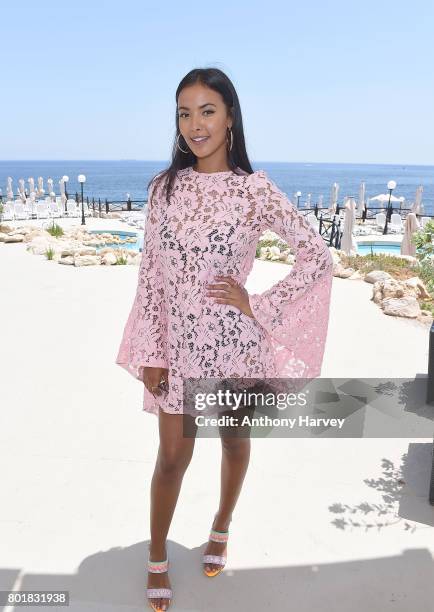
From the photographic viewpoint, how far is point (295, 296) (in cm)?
197

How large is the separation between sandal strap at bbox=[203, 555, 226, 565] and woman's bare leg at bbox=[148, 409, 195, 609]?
0.20 meters

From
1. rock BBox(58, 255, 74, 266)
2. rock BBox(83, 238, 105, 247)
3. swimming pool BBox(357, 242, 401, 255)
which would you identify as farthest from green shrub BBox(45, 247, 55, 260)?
swimming pool BBox(357, 242, 401, 255)

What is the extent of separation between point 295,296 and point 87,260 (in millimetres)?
8063

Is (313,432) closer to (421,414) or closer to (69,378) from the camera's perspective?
(421,414)

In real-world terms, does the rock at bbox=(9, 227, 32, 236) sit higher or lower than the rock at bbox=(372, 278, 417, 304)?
higher

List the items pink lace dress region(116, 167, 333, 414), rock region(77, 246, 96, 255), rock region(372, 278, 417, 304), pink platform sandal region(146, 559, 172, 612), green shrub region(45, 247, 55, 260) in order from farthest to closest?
rock region(77, 246, 96, 255)
green shrub region(45, 247, 55, 260)
rock region(372, 278, 417, 304)
pink platform sandal region(146, 559, 172, 612)
pink lace dress region(116, 167, 333, 414)

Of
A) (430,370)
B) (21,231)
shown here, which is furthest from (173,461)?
(21,231)

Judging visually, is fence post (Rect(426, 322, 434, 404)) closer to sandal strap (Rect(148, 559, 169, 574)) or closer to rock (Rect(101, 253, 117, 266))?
sandal strap (Rect(148, 559, 169, 574))

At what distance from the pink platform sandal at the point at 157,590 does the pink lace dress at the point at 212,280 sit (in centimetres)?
70

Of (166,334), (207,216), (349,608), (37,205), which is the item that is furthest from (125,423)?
(37,205)

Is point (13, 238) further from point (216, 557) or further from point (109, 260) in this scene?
point (216, 557)

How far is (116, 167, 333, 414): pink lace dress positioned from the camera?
183cm

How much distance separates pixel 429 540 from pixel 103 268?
7.78m

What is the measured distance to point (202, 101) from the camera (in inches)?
72.9
